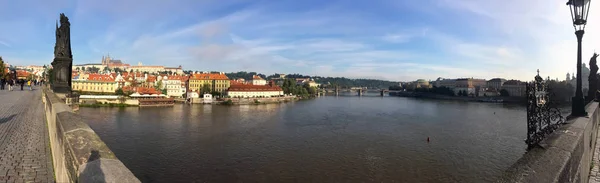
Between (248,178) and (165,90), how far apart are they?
4814 centimetres

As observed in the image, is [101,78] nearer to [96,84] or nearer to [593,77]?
[96,84]

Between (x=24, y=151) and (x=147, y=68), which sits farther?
(x=147, y=68)

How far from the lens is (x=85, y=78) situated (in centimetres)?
4816

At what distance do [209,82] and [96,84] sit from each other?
19616 millimetres

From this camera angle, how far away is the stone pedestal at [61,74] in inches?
408

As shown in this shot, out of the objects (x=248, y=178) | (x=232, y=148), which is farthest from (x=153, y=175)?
(x=232, y=148)

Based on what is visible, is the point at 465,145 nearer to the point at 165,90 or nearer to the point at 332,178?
the point at 332,178

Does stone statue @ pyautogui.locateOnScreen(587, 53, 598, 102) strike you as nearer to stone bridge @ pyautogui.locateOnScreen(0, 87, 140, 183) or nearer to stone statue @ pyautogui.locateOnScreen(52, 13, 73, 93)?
stone bridge @ pyautogui.locateOnScreen(0, 87, 140, 183)

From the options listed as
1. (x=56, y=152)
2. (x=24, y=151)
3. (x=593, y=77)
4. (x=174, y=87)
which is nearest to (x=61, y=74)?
(x=24, y=151)

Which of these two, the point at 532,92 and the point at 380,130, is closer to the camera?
the point at 532,92

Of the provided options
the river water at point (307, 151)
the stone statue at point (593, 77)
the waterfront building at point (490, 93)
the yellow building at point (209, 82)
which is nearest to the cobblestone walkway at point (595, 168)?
the stone statue at point (593, 77)

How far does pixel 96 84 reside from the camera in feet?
159

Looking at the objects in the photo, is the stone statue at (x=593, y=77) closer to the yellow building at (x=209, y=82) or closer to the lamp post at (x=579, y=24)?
the lamp post at (x=579, y=24)

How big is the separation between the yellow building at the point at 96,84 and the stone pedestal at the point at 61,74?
4342cm
